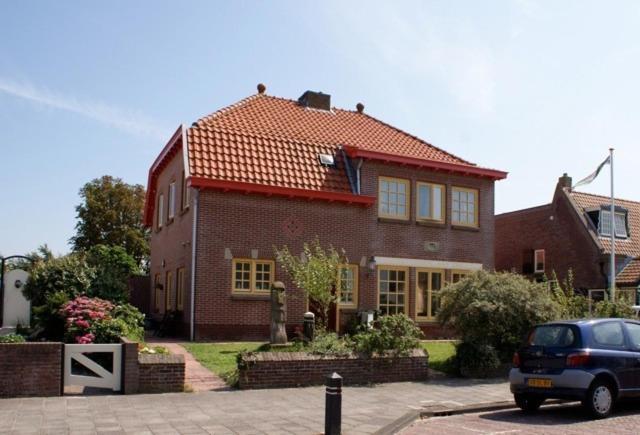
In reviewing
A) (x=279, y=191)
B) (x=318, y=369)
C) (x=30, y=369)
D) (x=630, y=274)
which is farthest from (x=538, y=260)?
(x=30, y=369)

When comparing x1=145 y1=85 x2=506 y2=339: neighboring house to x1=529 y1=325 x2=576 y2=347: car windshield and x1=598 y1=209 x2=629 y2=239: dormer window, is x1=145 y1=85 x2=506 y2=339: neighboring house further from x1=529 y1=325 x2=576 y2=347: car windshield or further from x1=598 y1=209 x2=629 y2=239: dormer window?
x1=529 y1=325 x2=576 y2=347: car windshield

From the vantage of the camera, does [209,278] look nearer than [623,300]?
No

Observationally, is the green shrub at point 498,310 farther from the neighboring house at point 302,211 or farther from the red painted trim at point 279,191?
the red painted trim at point 279,191

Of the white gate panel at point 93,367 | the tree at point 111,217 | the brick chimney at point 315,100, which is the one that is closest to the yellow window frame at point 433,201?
the brick chimney at point 315,100

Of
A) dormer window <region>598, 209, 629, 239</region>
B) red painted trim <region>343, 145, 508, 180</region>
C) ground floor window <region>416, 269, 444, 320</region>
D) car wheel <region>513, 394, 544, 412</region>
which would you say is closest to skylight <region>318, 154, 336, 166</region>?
red painted trim <region>343, 145, 508, 180</region>

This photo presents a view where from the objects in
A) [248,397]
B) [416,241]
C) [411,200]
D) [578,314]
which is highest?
[411,200]

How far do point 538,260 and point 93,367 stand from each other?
27.9 meters

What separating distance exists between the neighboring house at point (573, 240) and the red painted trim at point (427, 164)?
867cm

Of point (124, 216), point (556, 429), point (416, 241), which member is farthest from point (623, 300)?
point (124, 216)

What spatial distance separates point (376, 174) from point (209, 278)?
6.80m

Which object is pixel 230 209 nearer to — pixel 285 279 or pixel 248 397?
pixel 285 279

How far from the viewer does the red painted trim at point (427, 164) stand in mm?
22266

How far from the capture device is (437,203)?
23891 mm

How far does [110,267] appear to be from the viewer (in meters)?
17.8
